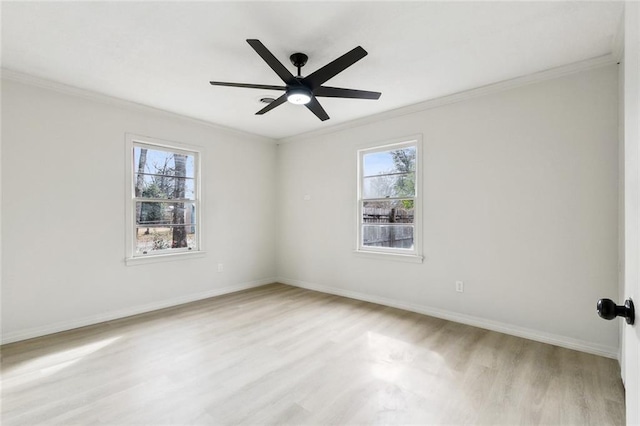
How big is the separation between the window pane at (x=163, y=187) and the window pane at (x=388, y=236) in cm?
265

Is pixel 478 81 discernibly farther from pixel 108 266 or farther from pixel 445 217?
pixel 108 266

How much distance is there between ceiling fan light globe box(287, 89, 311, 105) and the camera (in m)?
2.42

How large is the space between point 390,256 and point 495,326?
4.64ft

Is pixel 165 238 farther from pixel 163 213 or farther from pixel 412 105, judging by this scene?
pixel 412 105

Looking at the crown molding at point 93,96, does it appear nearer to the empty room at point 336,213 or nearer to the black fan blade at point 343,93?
the empty room at point 336,213

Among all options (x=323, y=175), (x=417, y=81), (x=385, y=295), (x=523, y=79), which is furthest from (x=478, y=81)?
(x=385, y=295)

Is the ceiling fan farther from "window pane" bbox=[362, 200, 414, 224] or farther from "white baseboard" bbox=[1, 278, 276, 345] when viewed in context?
"white baseboard" bbox=[1, 278, 276, 345]

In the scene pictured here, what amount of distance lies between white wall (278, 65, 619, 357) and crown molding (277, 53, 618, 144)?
0.18 ft

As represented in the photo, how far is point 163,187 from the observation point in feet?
13.5

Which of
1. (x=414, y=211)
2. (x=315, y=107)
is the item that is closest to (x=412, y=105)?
(x=414, y=211)

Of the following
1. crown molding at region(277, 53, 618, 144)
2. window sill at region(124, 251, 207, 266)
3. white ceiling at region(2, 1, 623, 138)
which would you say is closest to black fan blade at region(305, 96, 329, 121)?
white ceiling at region(2, 1, 623, 138)

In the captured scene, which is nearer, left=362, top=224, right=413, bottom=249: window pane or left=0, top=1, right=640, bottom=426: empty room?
left=0, top=1, right=640, bottom=426: empty room

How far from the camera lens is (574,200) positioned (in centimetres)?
Answer: 277

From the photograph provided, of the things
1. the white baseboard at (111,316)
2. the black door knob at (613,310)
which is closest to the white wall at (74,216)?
the white baseboard at (111,316)
